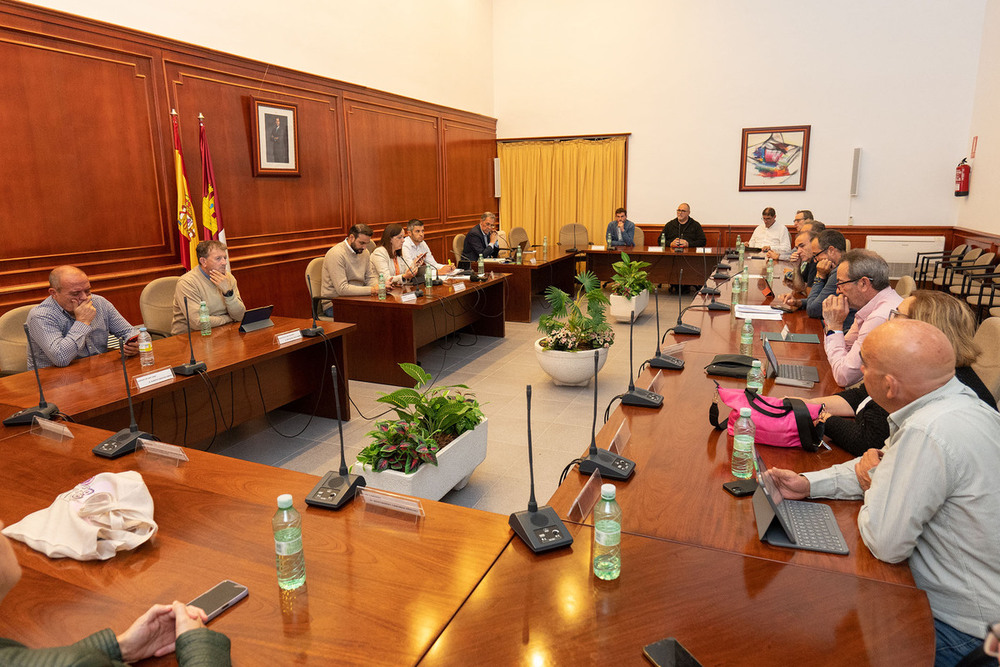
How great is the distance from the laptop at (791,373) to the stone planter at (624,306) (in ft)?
12.1

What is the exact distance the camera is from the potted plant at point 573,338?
14.1 ft

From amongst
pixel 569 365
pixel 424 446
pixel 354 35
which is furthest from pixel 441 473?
pixel 354 35

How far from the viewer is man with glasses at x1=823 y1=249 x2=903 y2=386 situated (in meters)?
2.70

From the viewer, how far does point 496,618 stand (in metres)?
1.16

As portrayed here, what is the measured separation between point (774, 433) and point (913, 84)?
8002mm

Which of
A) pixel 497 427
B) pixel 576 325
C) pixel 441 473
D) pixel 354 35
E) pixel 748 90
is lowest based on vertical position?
pixel 497 427

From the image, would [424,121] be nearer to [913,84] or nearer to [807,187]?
[807,187]

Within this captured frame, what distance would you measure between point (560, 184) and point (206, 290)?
6.80 metres

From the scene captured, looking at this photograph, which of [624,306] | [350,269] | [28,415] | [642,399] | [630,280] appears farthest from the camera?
[624,306]

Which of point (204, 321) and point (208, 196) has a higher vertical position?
point (208, 196)

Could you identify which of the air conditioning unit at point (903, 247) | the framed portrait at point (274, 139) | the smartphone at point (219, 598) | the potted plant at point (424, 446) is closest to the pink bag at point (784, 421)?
the potted plant at point (424, 446)

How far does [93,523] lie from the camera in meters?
1.41

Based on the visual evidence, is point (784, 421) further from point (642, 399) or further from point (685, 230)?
point (685, 230)

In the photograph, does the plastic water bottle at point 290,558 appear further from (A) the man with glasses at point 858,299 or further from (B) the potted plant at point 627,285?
(B) the potted plant at point 627,285
